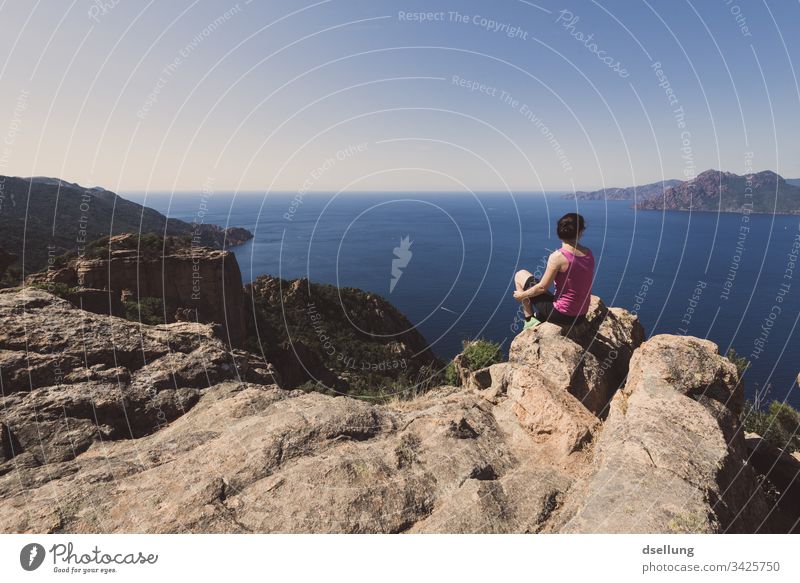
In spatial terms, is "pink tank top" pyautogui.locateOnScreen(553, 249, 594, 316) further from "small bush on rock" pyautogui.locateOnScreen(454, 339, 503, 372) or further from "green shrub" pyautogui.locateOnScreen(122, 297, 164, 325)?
"green shrub" pyautogui.locateOnScreen(122, 297, 164, 325)

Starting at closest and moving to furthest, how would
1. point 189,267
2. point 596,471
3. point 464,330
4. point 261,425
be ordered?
point 596,471
point 261,425
point 189,267
point 464,330

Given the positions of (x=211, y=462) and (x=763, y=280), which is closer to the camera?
(x=211, y=462)

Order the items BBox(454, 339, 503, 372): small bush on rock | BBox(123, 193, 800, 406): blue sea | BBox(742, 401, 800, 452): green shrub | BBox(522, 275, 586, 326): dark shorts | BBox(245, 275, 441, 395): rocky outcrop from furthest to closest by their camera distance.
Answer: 1. BBox(123, 193, 800, 406): blue sea
2. BBox(245, 275, 441, 395): rocky outcrop
3. BBox(454, 339, 503, 372): small bush on rock
4. BBox(742, 401, 800, 452): green shrub
5. BBox(522, 275, 586, 326): dark shorts

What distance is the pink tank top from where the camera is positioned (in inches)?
292

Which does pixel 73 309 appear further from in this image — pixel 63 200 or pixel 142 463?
pixel 63 200

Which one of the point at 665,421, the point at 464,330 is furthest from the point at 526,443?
the point at 464,330

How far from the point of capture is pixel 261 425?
19.0ft

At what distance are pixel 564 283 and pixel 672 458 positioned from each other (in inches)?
153

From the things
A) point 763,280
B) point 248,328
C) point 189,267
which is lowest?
point 248,328

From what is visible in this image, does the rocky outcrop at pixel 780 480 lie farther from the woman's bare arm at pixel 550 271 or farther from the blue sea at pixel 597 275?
the blue sea at pixel 597 275

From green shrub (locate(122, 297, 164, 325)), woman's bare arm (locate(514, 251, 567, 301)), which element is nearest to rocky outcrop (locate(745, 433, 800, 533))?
woman's bare arm (locate(514, 251, 567, 301))

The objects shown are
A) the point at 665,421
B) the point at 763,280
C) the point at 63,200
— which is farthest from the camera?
the point at 763,280

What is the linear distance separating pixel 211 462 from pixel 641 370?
268 inches

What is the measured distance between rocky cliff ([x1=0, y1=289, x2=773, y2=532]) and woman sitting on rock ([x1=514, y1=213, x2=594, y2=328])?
0.61m
